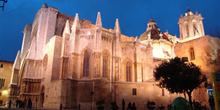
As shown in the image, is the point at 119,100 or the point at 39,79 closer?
the point at 119,100

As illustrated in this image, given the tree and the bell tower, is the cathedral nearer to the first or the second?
the tree

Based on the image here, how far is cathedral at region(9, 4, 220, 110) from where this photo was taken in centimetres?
2497

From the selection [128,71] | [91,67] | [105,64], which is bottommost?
[128,71]

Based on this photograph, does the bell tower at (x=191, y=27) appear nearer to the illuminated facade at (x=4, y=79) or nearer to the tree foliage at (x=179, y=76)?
the tree foliage at (x=179, y=76)

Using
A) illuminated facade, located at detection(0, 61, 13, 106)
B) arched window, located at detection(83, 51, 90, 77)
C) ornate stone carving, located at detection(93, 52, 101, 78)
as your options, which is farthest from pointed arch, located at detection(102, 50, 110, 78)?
illuminated facade, located at detection(0, 61, 13, 106)

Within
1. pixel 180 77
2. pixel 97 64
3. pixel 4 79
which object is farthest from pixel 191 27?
pixel 4 79

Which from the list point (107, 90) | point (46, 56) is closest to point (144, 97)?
point (107, 90)

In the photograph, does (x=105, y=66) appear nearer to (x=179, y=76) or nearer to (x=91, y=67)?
(x=91, y=67)

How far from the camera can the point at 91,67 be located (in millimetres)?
26344

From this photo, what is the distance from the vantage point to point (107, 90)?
2591 centimetres

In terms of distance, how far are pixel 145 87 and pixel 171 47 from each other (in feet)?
64.0

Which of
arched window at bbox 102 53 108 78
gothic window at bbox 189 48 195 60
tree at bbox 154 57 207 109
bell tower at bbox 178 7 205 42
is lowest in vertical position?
tree at bbox 154 57 207 109

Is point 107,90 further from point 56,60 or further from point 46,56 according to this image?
point 46,56

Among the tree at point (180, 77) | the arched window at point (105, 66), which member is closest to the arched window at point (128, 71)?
the arched window at point (105, 66)
